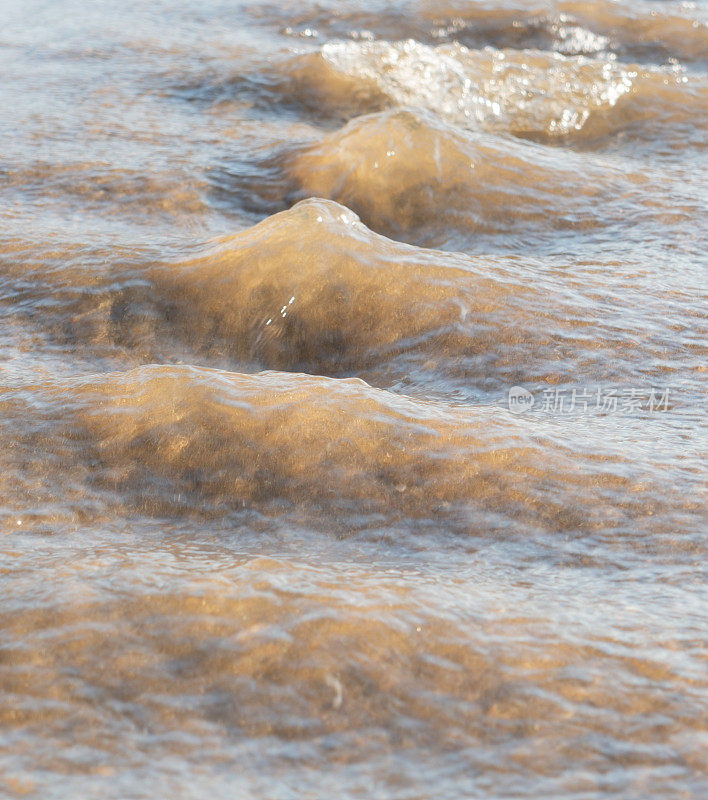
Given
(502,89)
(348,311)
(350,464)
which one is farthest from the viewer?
(502,89)

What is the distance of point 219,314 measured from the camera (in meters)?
3.01

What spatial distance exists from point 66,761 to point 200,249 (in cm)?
210

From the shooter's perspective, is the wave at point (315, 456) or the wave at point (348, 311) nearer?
the wave at point (315, 456)

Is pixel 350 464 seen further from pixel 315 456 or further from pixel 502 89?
pixel 502 89

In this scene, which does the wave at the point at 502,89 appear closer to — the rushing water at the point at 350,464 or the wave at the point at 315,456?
the rushing water at the point at 350,464

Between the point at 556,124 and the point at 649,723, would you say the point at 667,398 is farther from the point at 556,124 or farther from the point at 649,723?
the point at 556,124

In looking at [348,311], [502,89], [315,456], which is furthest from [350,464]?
[502,89]

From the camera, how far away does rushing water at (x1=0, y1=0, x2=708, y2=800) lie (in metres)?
1.46

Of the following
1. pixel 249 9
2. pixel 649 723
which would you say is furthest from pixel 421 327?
pixel 249 9

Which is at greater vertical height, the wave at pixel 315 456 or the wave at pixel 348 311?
the wave at pixel 348 311

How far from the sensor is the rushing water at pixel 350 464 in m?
1.46

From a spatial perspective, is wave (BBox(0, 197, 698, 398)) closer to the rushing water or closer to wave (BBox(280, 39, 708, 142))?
the rushing water

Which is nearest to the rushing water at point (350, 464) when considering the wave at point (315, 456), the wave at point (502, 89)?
the wave at point (315, 456)

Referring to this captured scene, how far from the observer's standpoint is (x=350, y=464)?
213cm
